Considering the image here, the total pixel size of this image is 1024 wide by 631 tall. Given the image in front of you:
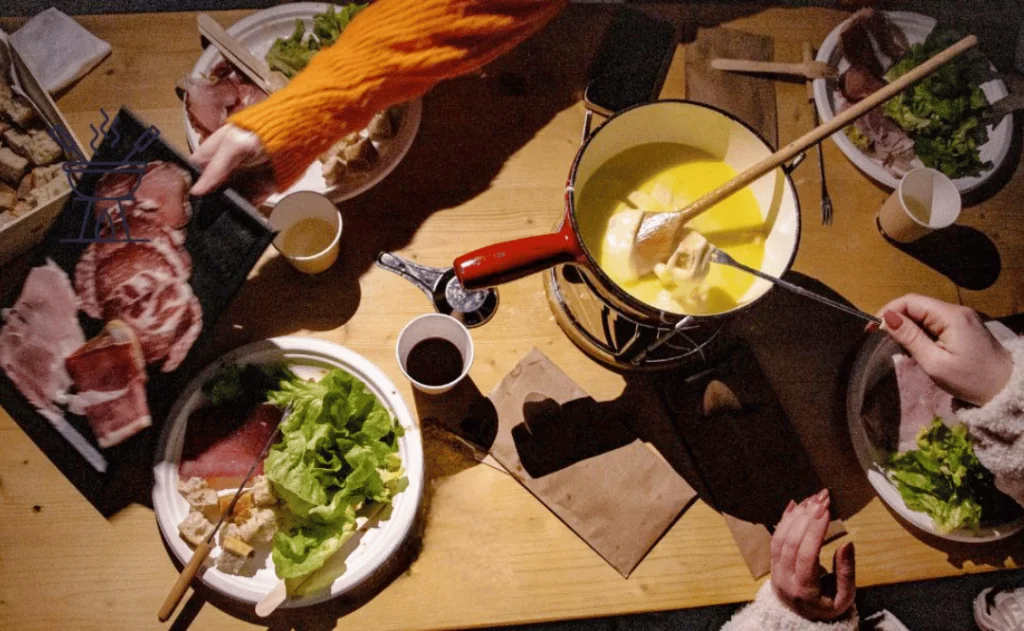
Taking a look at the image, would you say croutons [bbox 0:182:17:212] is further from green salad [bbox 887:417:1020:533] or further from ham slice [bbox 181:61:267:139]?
green salad [bbox 887:417:1020:533]

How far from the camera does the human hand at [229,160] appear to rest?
1.19 meters

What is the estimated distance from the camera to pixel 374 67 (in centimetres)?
129

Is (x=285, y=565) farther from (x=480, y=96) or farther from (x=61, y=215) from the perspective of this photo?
(x=480, y=96)

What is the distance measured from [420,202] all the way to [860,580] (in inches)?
49.5

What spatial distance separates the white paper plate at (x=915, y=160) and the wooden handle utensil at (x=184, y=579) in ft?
5.42

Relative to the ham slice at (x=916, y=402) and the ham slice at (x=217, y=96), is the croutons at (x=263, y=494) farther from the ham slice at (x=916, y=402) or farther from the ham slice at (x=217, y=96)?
the ham slice at (x=916, y=402)

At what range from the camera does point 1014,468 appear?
3.78 feet

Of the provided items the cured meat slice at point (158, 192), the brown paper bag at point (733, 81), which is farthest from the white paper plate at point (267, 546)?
the brown paper bag at point (733, 81)

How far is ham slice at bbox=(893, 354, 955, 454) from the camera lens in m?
1.27

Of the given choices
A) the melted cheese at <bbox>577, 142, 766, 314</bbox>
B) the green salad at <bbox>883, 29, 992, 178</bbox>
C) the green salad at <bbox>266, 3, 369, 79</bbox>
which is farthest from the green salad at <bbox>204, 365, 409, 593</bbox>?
the green salad at <bbox>883, 29, 992, 178</bbox>

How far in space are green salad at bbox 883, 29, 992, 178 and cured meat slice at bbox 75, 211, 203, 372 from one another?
162 centimetres

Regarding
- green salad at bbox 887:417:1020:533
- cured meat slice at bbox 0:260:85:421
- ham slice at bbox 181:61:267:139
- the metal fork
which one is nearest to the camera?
cured meat slice at bbox 0:260:85:421

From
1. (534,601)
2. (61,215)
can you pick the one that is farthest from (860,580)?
(61,215)

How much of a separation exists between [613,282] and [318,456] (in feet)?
2.13
